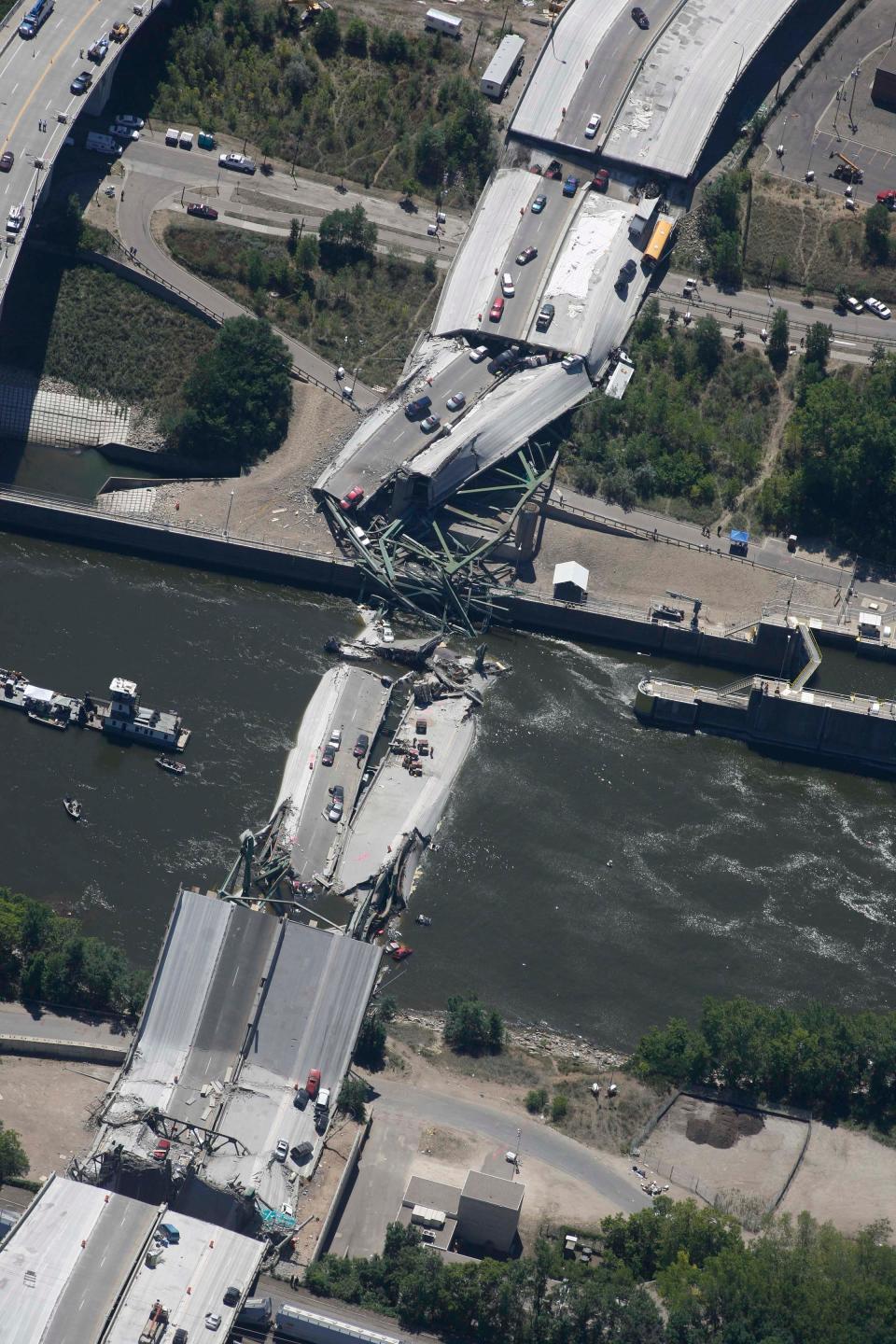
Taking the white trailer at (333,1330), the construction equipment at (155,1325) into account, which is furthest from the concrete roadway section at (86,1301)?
the white trailer at (333,1330)

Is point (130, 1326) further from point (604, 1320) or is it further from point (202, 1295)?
point (604, 1320)

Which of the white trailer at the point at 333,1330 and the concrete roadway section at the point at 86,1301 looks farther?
the white trailer at the point at 333,1330

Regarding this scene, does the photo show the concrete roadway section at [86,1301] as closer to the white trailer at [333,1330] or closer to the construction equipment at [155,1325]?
the construction equipment at [155,1325]

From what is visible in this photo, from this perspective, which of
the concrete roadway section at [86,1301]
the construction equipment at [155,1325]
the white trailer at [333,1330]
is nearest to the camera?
the concrete roadway section at [86,1301]

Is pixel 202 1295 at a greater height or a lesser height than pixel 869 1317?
lesser

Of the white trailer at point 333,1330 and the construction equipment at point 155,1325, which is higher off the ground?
the white trailer at point 333,1330

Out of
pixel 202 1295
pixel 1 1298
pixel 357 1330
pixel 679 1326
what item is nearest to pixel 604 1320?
pixel 679 1326

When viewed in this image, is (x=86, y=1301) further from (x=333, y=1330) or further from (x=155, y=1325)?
(x=333, y=1330)

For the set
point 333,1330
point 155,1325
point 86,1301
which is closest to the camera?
point 155,1325

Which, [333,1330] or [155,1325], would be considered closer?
[155,1325]

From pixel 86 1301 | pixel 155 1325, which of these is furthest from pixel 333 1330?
pixel 86 1301

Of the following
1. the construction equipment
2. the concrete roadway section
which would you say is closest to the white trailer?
the construction equipment
